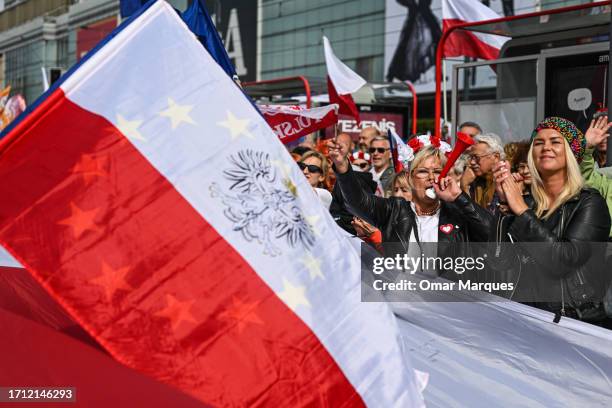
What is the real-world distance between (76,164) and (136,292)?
0.36 meters

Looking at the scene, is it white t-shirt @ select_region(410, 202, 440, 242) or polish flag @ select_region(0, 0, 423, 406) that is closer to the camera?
polish flag @ select_region(0, 0, 423, 406)

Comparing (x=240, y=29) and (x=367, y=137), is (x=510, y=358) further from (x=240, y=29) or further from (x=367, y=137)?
(x=240, y=29)

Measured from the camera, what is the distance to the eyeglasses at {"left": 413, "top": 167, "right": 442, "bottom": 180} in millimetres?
4328

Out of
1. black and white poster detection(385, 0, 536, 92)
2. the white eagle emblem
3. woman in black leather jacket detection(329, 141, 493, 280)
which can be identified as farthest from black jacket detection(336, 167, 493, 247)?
black and white poster detection(385, 0, 536, 92)

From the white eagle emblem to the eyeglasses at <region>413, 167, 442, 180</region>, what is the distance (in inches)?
78.6

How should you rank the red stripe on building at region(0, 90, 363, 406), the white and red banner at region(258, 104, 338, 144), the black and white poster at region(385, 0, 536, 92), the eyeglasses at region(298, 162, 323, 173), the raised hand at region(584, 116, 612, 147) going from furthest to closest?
the black and white poster at region(385, 0, 536, 92) < the white and red banner at region(258, 104, 338, 144) < the eyeglasses at region(298, 162, 323, 173) < the raised hand at region(584, 116, 612, 147) < the red stripe on building at region(0, 90, 363, 406)

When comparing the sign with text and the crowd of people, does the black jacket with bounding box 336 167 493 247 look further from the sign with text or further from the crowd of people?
the sign with text

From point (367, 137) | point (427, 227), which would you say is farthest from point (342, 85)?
point (427, 227)

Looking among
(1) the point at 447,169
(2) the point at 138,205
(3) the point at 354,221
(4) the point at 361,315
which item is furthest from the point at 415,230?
(2) the point at 138,205

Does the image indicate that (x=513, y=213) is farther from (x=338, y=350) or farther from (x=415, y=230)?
(x=338, y=350)

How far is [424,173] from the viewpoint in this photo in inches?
171

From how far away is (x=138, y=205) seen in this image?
2.26 m

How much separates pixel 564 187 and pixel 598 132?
5.00 feet

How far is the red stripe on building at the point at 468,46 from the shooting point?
8.95 meters
